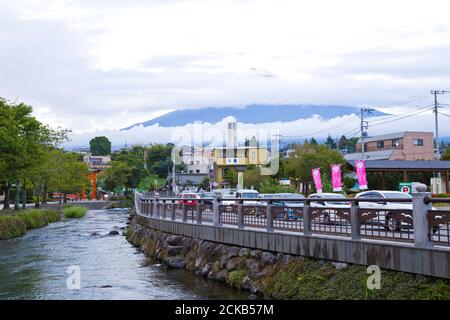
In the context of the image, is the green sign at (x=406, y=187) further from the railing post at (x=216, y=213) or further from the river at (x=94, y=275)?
the river at (x=94, y=275)

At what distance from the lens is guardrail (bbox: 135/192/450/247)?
1098cm

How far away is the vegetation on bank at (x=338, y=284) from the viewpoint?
10500 mm

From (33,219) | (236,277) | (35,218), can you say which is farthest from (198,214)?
(35,218)

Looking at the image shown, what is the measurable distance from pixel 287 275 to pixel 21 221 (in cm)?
3080

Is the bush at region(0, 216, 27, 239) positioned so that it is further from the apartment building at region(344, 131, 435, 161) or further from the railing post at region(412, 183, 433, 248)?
the apartment building at region(344, 131, 435, 161)

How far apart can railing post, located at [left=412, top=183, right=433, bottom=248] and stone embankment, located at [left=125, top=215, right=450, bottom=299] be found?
0.70m

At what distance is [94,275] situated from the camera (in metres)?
20.0

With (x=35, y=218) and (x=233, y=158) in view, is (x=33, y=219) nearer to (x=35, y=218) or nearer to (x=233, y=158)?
(x=35, y=218)

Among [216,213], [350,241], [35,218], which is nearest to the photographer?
[350,241]

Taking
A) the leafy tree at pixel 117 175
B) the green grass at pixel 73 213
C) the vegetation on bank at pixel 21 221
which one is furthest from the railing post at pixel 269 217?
the leafy tree at pixel 117 175

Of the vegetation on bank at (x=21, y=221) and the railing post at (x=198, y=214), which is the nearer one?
the railing post at (x=198, y=214)

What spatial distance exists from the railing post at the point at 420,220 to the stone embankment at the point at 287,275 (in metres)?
0.70

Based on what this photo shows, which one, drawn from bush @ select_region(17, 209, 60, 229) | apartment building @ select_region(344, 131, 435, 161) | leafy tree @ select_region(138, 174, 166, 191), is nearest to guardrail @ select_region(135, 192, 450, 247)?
bush @ select_region(17, 209, 60, 229)
